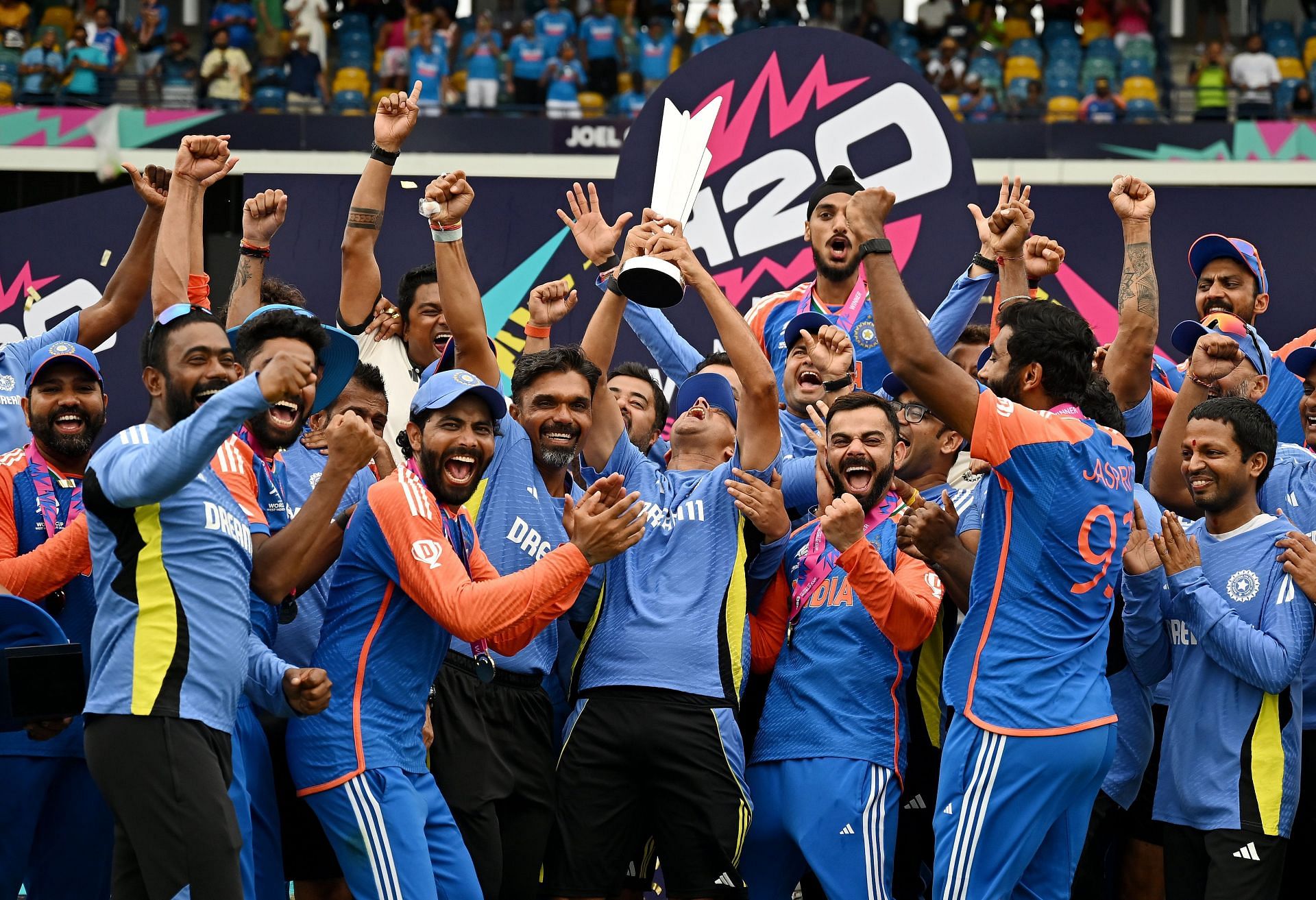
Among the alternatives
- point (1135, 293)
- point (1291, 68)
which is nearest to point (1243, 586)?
point (1135, 293)

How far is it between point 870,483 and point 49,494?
9.75ft

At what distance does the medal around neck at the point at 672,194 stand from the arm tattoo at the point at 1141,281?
1.84 meters

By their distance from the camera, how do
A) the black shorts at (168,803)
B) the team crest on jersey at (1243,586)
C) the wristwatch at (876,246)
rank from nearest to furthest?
1. the black shorts at (168,803)
2. the wristwatch at (876,246)
3. the team crest on jersey at (1243,586)

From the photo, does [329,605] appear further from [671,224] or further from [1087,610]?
[1087,610]

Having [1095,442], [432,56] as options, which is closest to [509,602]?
[1095,442]

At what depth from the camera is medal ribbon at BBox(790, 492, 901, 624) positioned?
5648 millimetres

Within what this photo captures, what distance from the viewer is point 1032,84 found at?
20234 mm

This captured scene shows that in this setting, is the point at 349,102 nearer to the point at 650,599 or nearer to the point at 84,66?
the point at 84,66

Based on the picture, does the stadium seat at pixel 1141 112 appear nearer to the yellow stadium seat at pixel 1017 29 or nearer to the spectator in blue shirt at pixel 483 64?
the yellow stadium seat at pixel 1017 29

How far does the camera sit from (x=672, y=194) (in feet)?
19.6

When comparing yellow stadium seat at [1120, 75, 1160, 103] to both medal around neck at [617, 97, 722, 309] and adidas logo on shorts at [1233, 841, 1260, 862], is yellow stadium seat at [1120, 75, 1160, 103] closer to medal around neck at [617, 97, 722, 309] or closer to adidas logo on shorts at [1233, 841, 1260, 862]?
medal around neck at [617, 97, 722, 309]

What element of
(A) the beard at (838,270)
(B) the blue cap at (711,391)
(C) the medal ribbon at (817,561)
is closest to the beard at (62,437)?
(B) the blue cap at (711,391)

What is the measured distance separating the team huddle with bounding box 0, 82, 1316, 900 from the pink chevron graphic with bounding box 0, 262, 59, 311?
394 cm

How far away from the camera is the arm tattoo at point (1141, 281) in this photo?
20.4 ft
